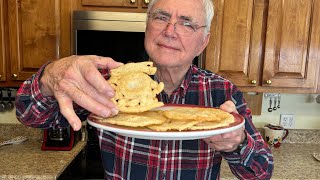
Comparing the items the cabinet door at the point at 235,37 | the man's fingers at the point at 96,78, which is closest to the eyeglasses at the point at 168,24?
the man's fingers at the point at 96,78

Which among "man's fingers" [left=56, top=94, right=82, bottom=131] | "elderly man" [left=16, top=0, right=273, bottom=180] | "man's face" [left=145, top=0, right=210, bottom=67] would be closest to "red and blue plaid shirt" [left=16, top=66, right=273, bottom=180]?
"elderly man" [left=16, top=0, right=273, bottom=180]

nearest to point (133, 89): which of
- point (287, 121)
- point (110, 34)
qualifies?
point (110, 34)

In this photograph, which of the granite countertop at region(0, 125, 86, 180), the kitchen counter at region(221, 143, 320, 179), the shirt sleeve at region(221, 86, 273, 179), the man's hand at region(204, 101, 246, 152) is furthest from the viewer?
the kitchen counter at region(221, 143, 320, 179)

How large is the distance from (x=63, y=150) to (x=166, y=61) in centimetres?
121

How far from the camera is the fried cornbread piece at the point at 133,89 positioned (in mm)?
786

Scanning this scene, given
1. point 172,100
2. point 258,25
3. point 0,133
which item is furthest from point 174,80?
point 0,133

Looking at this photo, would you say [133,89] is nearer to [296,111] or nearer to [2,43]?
[2,43]

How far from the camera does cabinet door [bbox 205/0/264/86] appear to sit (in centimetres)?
196

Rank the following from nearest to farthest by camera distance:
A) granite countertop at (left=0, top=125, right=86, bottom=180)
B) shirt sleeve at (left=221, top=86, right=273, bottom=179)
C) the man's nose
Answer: shirt sleeve at (left=221, top=86, right=273, bottom=179), the man's nose, granite countertop at (left=0, top=125, right=86, bottom=180)

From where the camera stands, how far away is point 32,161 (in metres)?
1.88

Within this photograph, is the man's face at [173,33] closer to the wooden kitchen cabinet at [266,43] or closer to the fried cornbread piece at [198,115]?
the fried cornbread piece at [198,115]

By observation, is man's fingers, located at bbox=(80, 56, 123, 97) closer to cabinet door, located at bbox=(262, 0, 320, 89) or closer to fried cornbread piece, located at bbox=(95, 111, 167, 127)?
fried cornbread piece, located at bbox=(95, 111, 167, 127)

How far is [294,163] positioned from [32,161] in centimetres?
161

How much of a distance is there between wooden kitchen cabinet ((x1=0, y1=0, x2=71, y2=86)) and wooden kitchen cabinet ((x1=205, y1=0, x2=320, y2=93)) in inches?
35.9
